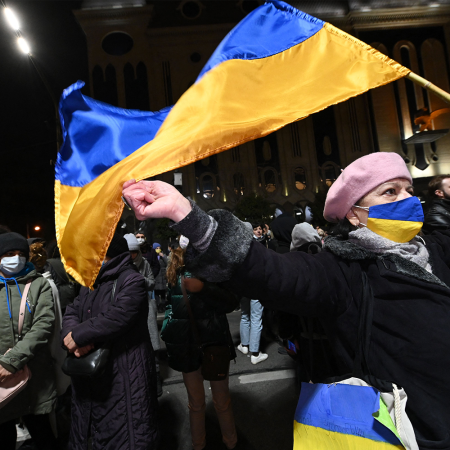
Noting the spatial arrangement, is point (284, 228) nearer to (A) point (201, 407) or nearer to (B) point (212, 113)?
(A) point (201, 407)

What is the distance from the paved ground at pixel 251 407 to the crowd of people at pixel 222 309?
269mm

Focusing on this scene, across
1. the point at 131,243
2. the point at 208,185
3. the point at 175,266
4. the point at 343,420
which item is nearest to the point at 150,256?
the point at 131,243

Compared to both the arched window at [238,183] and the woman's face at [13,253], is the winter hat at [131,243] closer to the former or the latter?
the woman's face at [13,253]

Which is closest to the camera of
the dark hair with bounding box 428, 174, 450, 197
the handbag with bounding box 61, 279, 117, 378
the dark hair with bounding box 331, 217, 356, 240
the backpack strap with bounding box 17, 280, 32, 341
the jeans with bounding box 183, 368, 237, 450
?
the dark hair with bounding box 331, 217, 356, 240

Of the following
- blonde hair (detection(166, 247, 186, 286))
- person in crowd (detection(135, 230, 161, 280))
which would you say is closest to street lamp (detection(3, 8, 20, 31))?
person in crowd (detection(135, 230, 161, 280))

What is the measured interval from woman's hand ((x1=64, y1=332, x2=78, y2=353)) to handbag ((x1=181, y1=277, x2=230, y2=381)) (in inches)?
39.4

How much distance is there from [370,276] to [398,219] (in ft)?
0.96

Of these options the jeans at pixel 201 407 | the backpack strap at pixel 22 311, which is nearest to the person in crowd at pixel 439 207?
the jeans at pixel 201 407

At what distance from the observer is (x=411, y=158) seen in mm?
26453

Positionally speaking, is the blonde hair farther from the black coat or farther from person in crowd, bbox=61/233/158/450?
the black coat

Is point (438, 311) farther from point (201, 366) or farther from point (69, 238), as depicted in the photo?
point (201, 366)

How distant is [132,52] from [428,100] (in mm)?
23403

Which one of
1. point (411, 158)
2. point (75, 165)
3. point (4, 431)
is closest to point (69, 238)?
point (75, 165)

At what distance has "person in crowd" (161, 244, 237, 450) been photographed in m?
3.15
